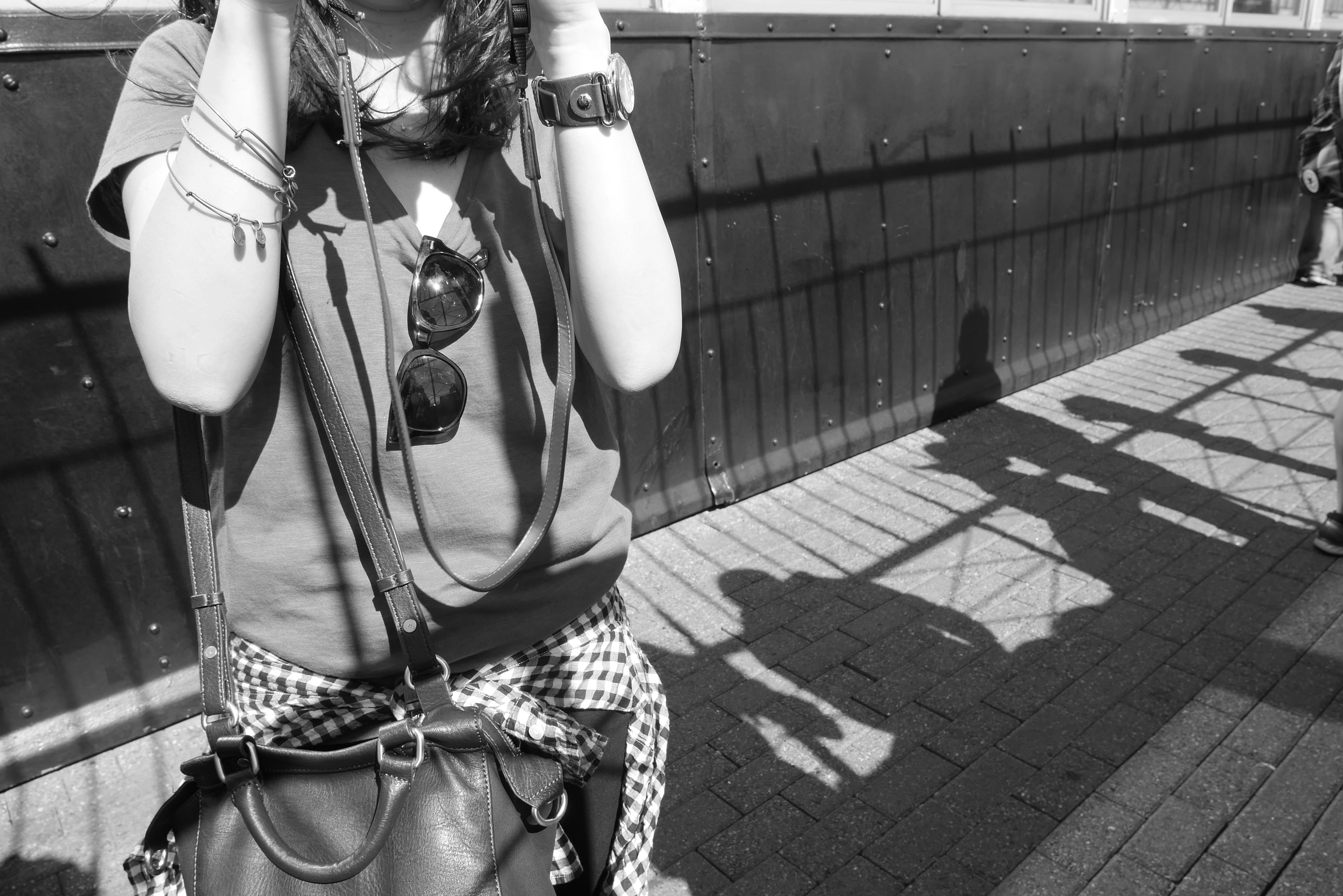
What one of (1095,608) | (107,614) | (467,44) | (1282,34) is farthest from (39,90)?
(1282,34)

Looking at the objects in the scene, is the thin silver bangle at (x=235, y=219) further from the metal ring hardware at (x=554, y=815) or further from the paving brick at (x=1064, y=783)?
the paving brick at (x=1064, y=783)

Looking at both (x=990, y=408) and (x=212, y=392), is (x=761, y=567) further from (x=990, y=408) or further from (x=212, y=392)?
(x=212, y=392)

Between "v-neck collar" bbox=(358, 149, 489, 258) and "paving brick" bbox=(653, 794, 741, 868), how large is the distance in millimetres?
1973

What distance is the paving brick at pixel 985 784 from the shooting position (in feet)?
9.10

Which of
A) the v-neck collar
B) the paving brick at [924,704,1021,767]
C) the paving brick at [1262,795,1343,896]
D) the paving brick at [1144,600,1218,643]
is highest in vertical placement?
the v-neck collar

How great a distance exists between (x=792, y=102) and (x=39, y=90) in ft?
9.65

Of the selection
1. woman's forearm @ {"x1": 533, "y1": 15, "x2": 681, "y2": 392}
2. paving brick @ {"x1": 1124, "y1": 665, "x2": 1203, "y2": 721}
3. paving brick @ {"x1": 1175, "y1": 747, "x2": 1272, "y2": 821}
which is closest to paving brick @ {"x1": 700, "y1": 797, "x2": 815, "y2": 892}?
Answer: paving brick @ {"x1": 1175, "y1": 747, "x2": 1272, "y2": 821}

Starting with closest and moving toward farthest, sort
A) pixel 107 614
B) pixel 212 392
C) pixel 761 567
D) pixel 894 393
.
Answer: pixel 212 392 → pixel 107 614 → pixel 761 567 → pixel 894 393

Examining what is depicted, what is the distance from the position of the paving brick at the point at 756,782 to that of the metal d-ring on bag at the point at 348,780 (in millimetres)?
1768

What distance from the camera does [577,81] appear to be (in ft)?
3.63

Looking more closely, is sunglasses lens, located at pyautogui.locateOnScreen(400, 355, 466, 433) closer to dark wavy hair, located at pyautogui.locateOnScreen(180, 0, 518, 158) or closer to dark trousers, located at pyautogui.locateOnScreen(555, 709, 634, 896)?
dark wavy hair, located at pyautogui.locateOnScreen(180, 0, 518, 158)

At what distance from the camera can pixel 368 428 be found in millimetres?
1167

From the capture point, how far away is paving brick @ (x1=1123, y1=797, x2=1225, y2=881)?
2457 mm

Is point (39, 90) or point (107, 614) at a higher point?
point (39, 90)
